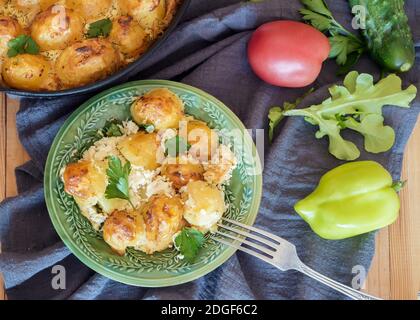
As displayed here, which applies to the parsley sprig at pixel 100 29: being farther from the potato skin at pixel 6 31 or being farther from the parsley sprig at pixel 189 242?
the parsley sprig at pixel 189 242

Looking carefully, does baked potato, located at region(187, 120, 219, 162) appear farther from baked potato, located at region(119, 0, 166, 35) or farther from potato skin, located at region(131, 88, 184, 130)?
baked potato, located at region(119, 0, 166, 35)

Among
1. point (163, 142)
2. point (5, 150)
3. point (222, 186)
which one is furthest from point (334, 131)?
point (5, 150)

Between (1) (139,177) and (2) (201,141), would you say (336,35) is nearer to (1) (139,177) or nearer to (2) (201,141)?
(2) (201,141)

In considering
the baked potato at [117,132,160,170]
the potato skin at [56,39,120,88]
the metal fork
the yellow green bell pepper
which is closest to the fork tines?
the metal fork

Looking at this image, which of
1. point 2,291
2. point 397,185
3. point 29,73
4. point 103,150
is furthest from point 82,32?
point 397,185

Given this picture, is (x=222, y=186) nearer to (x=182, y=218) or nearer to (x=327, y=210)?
(x=182, y=218)

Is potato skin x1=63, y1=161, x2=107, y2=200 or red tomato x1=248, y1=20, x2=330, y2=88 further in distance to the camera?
red tomato x1=248, y1=20, x2=330, y2=88
